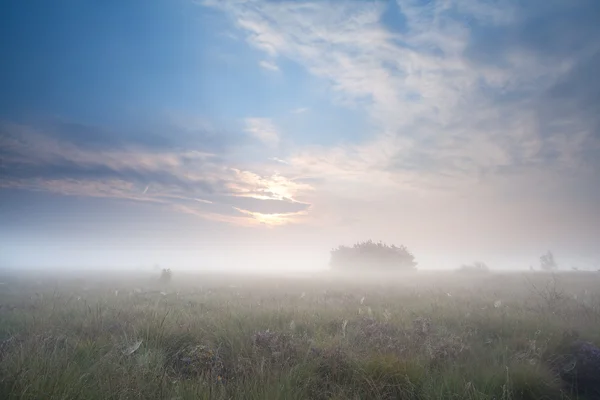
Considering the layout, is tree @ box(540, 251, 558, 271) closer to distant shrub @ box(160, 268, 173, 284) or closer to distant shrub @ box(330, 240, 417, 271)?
distant shrub @ box(330, 240, 417, 271)

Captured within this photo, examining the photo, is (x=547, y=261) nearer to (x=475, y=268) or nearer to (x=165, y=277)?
(x=475, y=268)

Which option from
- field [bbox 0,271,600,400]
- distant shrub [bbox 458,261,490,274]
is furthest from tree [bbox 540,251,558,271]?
field [bbox 0,271,600,400]

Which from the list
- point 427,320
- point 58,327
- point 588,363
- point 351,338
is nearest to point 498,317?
point 427,320

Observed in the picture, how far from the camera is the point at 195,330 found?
23.2 feet

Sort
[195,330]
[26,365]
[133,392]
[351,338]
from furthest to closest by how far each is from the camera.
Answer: [195,330], [351,338], [26,365], [133,392]

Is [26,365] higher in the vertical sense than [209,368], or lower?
higher

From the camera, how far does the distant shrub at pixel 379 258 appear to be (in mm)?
63219

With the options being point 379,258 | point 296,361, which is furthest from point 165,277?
point 379,258

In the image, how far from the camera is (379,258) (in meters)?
64.2

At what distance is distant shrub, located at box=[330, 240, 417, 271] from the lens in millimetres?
63219

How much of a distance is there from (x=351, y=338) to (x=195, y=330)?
3.66m

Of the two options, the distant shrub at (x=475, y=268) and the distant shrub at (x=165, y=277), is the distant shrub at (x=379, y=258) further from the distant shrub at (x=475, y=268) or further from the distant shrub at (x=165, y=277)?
the distant shrub at (x=165, y=277)

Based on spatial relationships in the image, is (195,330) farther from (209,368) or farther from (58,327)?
(58,327)

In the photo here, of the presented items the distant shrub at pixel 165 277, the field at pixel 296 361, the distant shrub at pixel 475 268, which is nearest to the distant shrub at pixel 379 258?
the distant shrub at pixel 475 268
